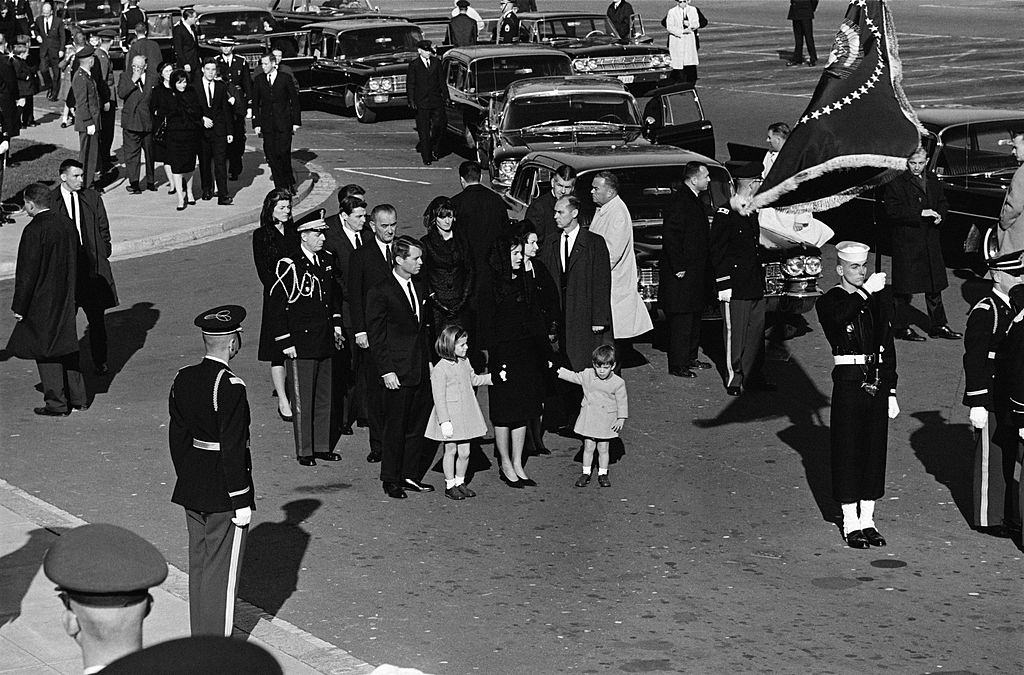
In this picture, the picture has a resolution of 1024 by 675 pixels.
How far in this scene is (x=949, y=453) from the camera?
12.2 m

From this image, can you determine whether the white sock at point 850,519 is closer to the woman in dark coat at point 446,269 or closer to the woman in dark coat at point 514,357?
the woman in dark coat at point 514,357

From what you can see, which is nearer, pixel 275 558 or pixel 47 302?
pixel 275 558

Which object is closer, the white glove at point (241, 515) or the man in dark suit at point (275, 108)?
the white glove at point (241, 515)

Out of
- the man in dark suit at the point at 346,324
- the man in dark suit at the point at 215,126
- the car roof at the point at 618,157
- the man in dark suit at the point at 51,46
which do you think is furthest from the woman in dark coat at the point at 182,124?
the man in dark suit at the point at 51,46

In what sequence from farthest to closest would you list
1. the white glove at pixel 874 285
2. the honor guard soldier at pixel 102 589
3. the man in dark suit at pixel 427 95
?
the man in dark suit at pixel 427 95, the white glove at pixel 874 285, the honor guard soldier at pixel 102 589

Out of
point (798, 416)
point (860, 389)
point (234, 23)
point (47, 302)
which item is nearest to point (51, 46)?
point (234, 23)

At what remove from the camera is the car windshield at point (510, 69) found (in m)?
26.3

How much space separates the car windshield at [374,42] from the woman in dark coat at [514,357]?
64.5 feet

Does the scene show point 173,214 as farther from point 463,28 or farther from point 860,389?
point 860,389

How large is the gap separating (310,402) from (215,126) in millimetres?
10724

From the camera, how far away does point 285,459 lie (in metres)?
12.3

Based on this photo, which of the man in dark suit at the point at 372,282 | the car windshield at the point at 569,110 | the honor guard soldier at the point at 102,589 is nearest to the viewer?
the honor guard soldier at the point at 102,589

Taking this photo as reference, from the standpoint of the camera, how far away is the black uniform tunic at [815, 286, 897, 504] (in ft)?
34.1

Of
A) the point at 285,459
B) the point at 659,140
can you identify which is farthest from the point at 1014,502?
the point at 659,140
